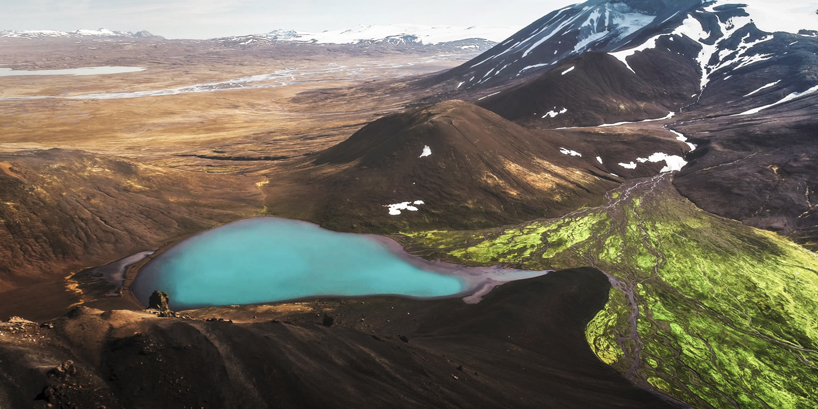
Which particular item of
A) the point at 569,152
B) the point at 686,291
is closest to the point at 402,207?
the point at 686,291

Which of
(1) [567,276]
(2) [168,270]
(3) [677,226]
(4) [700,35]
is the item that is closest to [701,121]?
(3) [677,226]

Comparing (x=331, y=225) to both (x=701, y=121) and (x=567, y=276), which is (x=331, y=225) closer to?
(x=567, y=276)

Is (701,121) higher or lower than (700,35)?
lower

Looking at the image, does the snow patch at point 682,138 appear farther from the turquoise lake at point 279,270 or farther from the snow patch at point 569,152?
the turquoise lake at point 279,270

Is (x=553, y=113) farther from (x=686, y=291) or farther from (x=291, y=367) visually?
(x=291, y=367)

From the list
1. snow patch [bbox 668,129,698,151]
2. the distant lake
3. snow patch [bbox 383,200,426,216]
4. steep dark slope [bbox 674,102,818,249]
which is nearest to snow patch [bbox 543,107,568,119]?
snow patch [bbox 668,129,698,151]

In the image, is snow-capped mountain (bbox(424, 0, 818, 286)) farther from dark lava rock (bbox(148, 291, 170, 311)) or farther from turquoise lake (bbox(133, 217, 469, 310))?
dark lava rock (bbox(148, 291, 170, 311))
